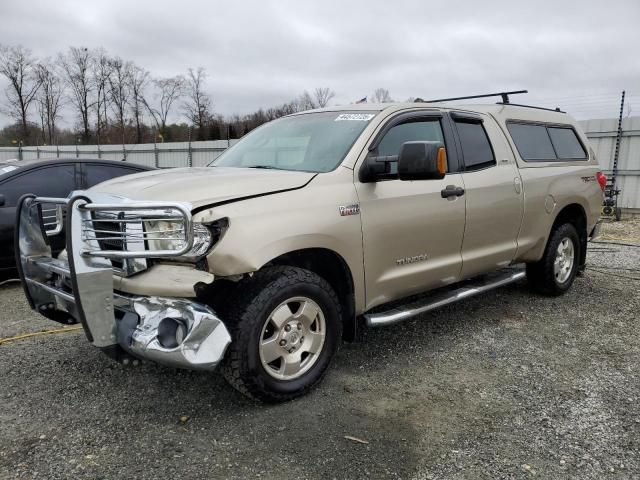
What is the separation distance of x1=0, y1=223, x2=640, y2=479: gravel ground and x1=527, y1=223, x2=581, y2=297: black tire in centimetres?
92

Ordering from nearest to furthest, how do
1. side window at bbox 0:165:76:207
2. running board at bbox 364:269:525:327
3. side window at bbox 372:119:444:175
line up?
running board at bbox 364:269:525:327 → side window at bbox 372:119:444:175 → side window at bbox 0:165:76:207

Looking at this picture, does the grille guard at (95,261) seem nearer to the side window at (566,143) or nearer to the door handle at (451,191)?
the door handle at (451,191)

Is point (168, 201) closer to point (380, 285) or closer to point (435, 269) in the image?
point (380, 285)

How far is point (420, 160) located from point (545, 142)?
110 inches

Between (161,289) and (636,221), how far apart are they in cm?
1266

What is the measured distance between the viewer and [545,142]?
542 centimetres

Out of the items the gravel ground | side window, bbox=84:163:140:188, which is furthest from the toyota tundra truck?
side window, bbox=84:163:140:188

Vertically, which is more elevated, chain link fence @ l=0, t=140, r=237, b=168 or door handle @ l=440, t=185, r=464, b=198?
chain link fence @ l=0, t=140, r=237, b=168

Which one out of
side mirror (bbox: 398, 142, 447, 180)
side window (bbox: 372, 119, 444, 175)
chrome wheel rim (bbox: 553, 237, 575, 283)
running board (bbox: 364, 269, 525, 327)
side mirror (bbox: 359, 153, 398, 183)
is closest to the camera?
side mirror (bbox: 398, 142, 447, 180)

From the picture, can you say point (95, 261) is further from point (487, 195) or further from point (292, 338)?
point (487, 195)

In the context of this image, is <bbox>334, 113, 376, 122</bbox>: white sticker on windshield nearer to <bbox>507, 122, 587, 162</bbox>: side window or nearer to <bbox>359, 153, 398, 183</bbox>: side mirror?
<bbox>359, 153, 398, 183</bbox>: side mirror

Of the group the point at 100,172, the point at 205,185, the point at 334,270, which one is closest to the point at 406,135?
the point at 334,270

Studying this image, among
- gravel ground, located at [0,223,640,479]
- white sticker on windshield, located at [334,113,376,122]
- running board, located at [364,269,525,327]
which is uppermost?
white sticker on windshield, located at [334,113,376,122]

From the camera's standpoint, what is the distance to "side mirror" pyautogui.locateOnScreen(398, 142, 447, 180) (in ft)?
10.7
